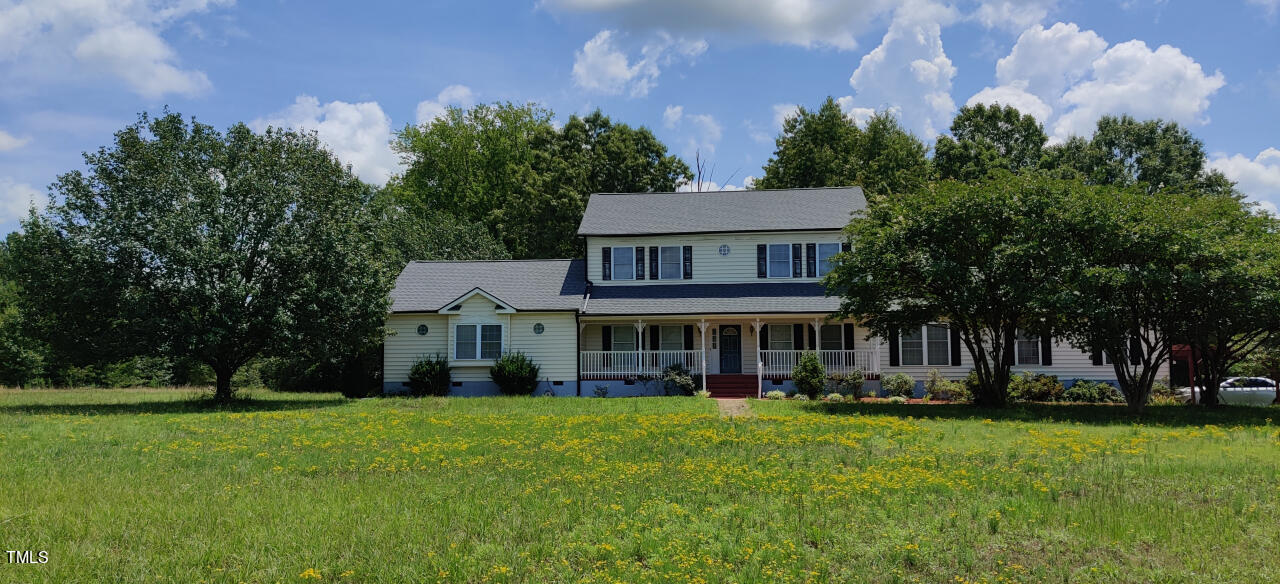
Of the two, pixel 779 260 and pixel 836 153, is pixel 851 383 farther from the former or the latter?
pixel 836 153

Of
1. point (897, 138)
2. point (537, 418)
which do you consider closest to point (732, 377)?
point (537, 418)

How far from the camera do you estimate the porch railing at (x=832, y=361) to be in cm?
2758

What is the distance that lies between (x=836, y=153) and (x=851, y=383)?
2408 centimetres

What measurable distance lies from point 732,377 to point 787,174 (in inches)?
891

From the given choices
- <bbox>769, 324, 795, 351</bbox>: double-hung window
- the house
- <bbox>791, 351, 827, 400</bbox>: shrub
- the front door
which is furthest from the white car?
the front door

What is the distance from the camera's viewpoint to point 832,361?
27984mm

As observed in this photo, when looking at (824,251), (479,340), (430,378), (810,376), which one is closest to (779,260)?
(824,251)

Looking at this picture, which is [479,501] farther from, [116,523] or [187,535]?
[116,523]

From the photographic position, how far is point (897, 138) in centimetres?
4850

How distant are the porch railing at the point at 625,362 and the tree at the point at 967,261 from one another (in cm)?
785

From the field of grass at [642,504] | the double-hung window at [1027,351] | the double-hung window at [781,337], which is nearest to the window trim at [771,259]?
the double-hung window at [781,337]

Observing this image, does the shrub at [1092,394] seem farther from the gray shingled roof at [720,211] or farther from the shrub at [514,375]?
the shrub at [514,375]

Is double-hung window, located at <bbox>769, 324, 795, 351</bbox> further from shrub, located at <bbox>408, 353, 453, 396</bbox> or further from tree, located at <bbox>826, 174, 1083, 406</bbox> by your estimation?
shrub, located at <bbox>408, 353, 453, 396</bbox>

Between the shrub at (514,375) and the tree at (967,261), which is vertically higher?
the tree at (967,261)
